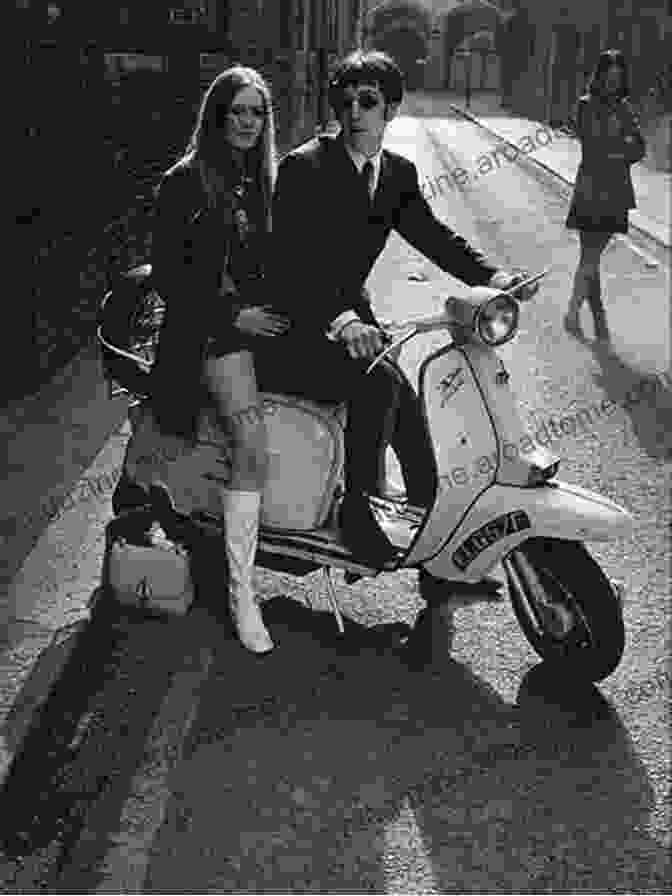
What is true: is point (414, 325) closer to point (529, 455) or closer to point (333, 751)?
point (529, 455)

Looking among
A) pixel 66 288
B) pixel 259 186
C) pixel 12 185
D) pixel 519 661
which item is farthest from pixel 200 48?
pixel 519 661

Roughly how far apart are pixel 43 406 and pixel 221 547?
3073 mm

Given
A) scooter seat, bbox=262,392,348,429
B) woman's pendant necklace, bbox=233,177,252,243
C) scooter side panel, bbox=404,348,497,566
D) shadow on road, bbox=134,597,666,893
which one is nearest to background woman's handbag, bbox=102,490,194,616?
shadow on road, bbox=134,597,666,893

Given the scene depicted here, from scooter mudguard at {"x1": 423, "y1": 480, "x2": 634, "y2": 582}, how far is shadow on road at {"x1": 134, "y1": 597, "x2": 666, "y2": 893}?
48cm

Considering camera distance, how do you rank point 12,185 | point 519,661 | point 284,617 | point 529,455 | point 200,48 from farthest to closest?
point 200,48 < point 12,185 < point 284,617 < point 519,661 < point 529,455

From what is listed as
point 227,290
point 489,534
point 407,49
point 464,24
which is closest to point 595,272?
point 489,534

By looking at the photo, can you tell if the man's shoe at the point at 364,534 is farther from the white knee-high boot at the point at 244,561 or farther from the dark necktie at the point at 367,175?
the dark necktie at the point at 367,175

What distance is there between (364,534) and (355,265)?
3.29ft

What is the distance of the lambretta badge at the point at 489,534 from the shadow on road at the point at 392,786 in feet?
1.49

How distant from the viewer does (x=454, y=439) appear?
432 centimetres

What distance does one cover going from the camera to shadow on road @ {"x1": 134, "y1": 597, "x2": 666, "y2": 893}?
336cm

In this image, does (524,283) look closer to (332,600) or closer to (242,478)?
(242,478)

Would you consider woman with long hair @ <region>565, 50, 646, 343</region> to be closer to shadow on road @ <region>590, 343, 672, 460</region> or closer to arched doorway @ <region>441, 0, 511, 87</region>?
shadow on road @ <region>590, 343, 672, 460</region>

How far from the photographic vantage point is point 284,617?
490cm
